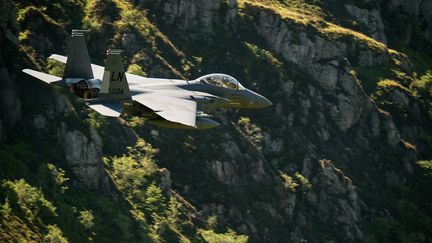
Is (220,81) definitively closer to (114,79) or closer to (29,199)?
(114,79)

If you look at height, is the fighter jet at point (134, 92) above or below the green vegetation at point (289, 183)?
above

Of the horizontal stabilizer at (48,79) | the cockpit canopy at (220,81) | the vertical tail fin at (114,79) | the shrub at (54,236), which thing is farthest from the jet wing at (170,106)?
the shrub at (54,236)

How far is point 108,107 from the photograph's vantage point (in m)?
39.7

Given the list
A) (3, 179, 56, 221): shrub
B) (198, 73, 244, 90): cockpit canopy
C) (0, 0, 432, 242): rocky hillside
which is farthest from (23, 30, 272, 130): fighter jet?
(3, 179, 56, 221): shrub

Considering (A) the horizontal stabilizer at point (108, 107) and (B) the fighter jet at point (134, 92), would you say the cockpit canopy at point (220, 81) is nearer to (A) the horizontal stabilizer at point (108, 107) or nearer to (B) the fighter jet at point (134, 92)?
(B) the fighter jet at point (134, 92)

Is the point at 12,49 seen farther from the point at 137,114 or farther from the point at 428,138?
the point at 428,138

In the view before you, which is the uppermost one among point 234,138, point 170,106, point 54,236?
point 170,106

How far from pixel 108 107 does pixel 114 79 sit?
1604mm

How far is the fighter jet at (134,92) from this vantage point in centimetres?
3947

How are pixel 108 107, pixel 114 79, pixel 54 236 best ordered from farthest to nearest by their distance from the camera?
pixel 54 236 < pixel 114 79 < pixel 108 107

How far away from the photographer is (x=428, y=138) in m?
87.6

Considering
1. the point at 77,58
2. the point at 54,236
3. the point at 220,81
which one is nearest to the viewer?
the point at 77,58

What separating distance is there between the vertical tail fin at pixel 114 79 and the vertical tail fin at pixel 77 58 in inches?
108

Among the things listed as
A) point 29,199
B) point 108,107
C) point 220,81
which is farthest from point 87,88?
point 29,199
